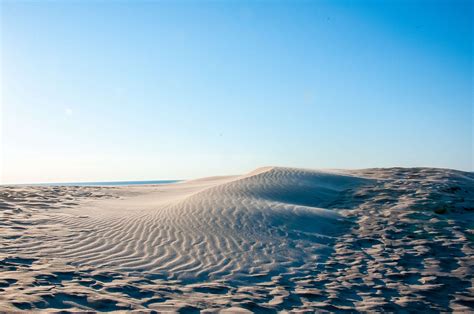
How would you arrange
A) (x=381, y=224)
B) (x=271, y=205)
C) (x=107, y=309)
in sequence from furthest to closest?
(x=271, y=205) → (x=381, y=224) → (x=107, y=309)

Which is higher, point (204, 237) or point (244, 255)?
point (204, 237)

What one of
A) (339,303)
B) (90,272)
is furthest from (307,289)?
(90,272)

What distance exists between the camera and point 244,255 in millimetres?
6316

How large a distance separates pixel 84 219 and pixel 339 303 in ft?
22.0

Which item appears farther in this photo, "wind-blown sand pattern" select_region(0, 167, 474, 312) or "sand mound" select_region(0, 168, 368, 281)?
"sand mound" select_region(0, 168, 368, 281)

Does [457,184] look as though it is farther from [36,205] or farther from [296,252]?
[36,205]

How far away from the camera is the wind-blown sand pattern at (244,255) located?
4281 mm

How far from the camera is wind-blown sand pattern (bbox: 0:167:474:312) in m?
4.28

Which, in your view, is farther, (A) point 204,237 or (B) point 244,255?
(A) point 204,237

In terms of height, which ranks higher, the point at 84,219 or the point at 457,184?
the point at 457,184

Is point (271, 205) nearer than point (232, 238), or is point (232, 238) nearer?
point (232, 238)

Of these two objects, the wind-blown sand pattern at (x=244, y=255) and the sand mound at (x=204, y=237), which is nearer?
the wind-blown sand pattern at (x=244, y=255)

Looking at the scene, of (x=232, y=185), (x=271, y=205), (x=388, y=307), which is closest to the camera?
(x=388, y=307)

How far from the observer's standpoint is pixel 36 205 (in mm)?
10969
